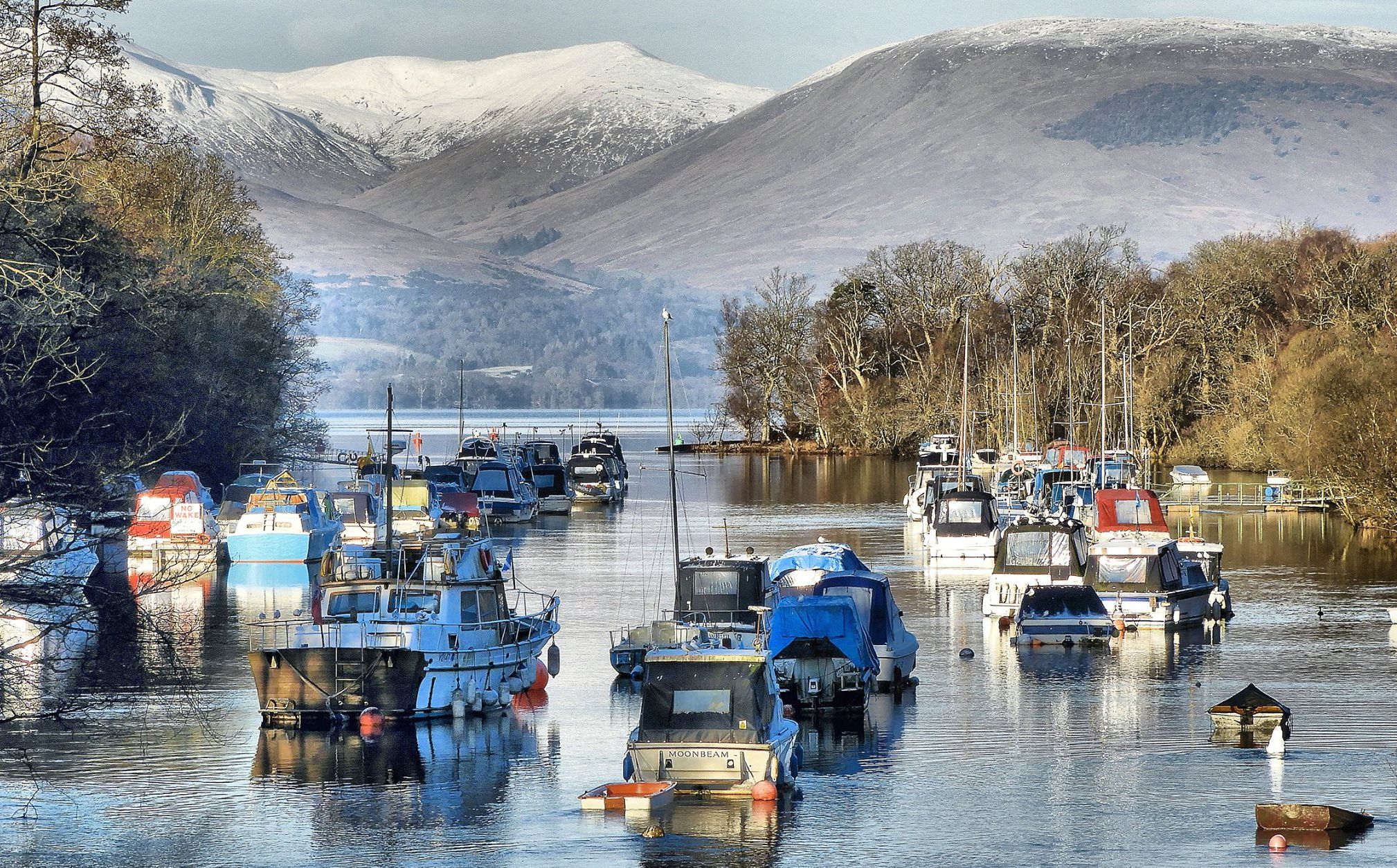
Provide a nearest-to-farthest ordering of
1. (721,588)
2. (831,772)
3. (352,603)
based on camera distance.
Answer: (831,772) → (352,603) → (721,588)

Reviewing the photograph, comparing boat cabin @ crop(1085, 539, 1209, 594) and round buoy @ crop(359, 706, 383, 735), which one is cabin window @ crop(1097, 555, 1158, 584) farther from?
round buoy @ crop(359, 706, 383, 735)

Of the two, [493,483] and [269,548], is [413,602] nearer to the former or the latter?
[269,548]

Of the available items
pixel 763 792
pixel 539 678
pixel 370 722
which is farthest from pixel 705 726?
pixel 539 678

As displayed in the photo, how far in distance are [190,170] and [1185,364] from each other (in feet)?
217

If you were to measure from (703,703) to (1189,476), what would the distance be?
7640 centimetres

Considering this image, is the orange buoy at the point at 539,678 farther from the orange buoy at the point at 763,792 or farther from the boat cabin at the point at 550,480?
the boat cabin at the point at 550,480

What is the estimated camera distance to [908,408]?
14550 centimetres

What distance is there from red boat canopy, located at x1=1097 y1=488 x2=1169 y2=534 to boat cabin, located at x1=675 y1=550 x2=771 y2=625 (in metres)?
17.1

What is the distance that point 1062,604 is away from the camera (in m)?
44.4

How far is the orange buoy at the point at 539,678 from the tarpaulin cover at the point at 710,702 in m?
10.4

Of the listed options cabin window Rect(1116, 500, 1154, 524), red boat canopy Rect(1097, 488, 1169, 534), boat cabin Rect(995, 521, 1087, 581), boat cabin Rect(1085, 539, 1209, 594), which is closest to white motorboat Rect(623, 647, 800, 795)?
boat cabin Rect(1085, 539, 1209, 594)

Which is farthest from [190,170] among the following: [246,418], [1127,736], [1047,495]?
[1127,736]

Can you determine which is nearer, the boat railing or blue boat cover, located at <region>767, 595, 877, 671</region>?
the boat railing

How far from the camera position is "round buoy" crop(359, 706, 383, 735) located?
106 ft
